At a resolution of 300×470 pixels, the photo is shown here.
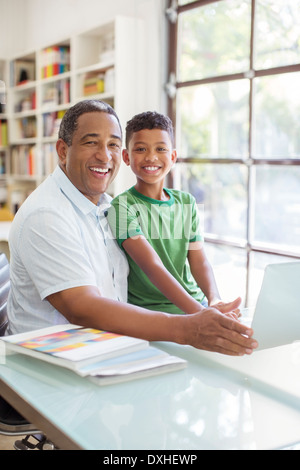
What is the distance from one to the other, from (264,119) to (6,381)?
265 centimetres

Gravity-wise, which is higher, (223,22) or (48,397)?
(223,22)

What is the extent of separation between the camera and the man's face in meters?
1.59

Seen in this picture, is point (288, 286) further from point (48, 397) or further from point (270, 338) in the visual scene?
point (48, 397)

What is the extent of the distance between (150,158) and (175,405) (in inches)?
45.4

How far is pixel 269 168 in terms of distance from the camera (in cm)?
331

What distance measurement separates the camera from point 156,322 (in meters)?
1.22

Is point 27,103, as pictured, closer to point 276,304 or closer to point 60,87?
point 60,87

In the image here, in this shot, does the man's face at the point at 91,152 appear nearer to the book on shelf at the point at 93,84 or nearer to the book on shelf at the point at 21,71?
the book on shelf at the point at 93,84

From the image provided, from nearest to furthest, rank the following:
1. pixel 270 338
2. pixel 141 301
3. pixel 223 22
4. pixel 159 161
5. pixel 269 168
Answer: pixel 270 338
pixel 141 301
pixel 159 161
pixel 269 168
pixel 223 22

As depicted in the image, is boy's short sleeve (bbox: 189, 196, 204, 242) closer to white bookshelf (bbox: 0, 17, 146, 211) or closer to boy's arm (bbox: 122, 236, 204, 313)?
boy's arm (bbox: 122, 236, 204, 313)

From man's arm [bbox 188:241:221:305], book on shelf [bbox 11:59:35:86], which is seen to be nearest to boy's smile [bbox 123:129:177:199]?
man's arm [bbox 188:241:221:305]

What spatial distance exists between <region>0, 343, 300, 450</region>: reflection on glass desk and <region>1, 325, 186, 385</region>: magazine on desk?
0.02m

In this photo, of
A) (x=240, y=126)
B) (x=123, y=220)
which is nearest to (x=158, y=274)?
(x=123, y=220)

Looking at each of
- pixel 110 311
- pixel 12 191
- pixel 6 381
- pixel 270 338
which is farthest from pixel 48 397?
pixel 12 191
